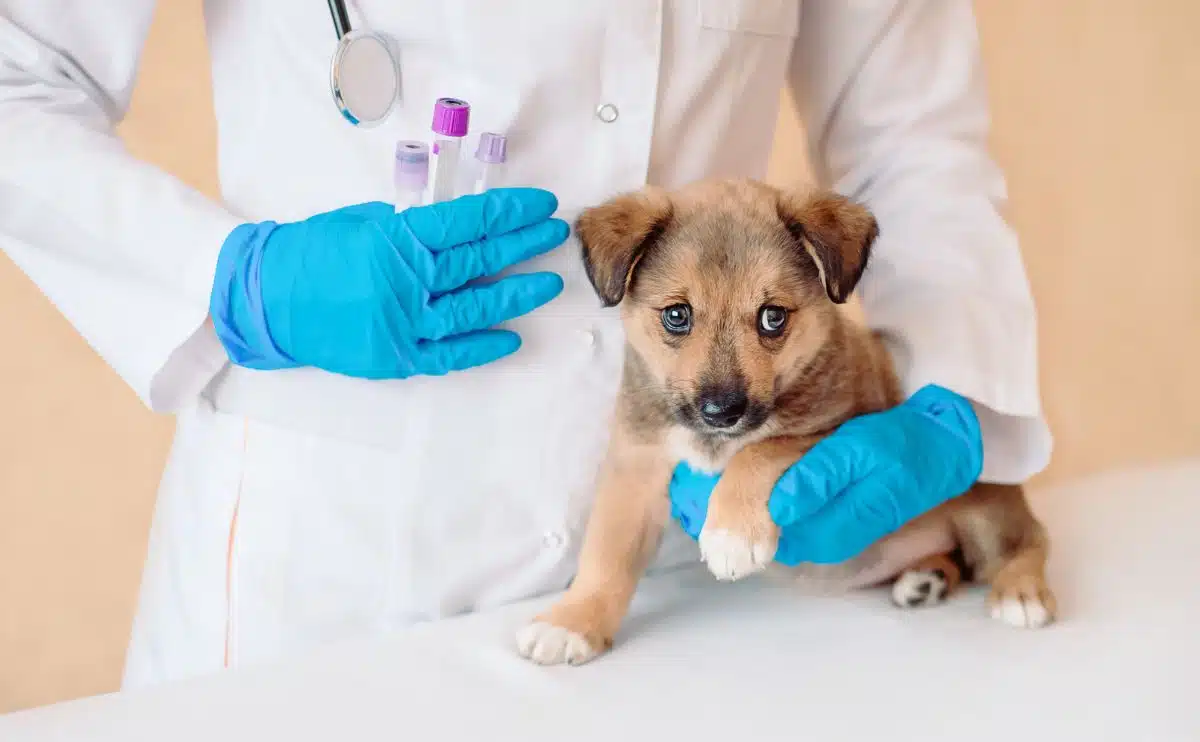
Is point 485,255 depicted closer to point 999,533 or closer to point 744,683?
point 744,683

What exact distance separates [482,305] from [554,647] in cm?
45

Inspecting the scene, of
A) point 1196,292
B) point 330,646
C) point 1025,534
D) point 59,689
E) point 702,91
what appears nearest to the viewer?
point 330,646

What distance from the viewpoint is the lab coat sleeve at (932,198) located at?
167cm

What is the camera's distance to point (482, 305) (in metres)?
1.49

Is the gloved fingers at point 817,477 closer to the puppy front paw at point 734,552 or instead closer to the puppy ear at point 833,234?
the puppy front paw at point 734,552

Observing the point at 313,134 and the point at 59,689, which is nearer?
the point at 313,134

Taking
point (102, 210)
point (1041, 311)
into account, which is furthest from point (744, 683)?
point (1041, 311)

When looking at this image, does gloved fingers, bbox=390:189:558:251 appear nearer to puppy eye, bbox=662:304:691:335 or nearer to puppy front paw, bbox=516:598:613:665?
puppy eye, bbox=662:304:691:335

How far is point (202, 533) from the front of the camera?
163 centimetres

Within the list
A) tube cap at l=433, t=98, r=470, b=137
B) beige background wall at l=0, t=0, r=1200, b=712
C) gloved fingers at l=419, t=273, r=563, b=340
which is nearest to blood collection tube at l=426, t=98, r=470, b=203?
tube cap at l=433, t=98, r=470, b=137

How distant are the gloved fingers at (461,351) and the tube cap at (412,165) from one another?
0.21m

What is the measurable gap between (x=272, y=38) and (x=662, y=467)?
823mm

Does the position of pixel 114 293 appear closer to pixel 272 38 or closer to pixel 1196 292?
pixel 272 38

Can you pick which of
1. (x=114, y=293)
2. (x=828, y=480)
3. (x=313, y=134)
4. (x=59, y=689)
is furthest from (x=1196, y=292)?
(x=59, y=689)
